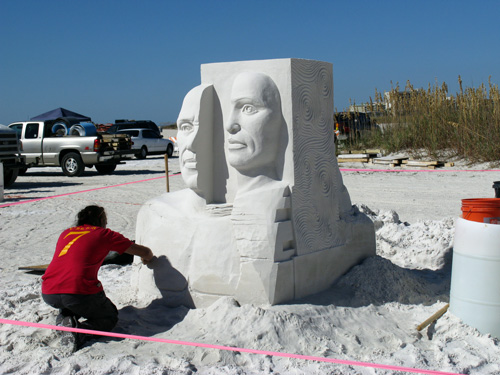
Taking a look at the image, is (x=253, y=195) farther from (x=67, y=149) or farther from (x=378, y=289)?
(x=67, y=149)

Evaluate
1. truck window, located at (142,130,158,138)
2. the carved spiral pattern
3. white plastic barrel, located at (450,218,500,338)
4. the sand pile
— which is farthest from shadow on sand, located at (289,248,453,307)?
truck window, located at (142,130,158,138)

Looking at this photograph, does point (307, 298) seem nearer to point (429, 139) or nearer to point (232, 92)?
point (232, 92)

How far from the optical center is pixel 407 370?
3.80 metres

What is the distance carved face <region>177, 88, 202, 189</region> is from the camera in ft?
16.6

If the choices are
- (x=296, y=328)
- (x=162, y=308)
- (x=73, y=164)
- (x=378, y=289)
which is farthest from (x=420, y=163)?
(x=296, y=328)

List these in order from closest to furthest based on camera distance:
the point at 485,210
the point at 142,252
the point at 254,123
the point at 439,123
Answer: the point at 485,210 < the point at 254,123 < the point at 142,252 < the point at 439,123

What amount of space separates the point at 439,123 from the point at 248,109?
13308 millimetres

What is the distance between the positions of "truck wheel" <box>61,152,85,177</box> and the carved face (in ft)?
42.4

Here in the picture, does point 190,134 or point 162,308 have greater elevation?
point 190,134

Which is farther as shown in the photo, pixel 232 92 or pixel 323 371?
pixel 232 92

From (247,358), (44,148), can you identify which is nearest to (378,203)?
(247,358)

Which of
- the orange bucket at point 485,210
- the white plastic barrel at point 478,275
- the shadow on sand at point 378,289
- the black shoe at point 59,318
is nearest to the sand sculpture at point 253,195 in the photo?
the shadow on sand at point 378,289

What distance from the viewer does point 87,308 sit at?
456cm

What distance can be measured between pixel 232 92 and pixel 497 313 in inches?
106
